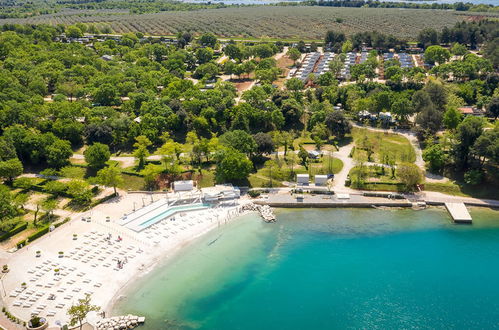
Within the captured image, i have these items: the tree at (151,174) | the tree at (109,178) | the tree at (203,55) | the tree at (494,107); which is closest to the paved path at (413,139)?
the tree at (494,107)

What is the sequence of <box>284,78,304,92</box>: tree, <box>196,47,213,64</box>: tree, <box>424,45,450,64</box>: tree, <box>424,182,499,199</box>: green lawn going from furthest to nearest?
<box>196,47,213,64</box>: tree, <box>424,45,450,64</box>: tree, <box>284,78,304,92</box>: tree, <box>424,182,499,199</box>: green lawn

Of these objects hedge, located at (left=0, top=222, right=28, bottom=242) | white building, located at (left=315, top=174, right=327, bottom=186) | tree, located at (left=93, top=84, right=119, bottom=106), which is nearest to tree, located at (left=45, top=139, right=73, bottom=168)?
hedge, located at (left=0, top=222, right=28, bottom=242)

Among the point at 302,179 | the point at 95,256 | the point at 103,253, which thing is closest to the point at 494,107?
the point at 302,179

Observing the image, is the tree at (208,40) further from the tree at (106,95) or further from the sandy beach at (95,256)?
the sandy beach at (95,256)

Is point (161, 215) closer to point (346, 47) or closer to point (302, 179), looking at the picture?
point (302, 179)

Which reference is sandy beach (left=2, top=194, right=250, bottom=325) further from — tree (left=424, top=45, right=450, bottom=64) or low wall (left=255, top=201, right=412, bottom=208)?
tree (left=424, top=45, right=450, bottom=64)

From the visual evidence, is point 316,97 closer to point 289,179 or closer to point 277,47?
point 289,179
